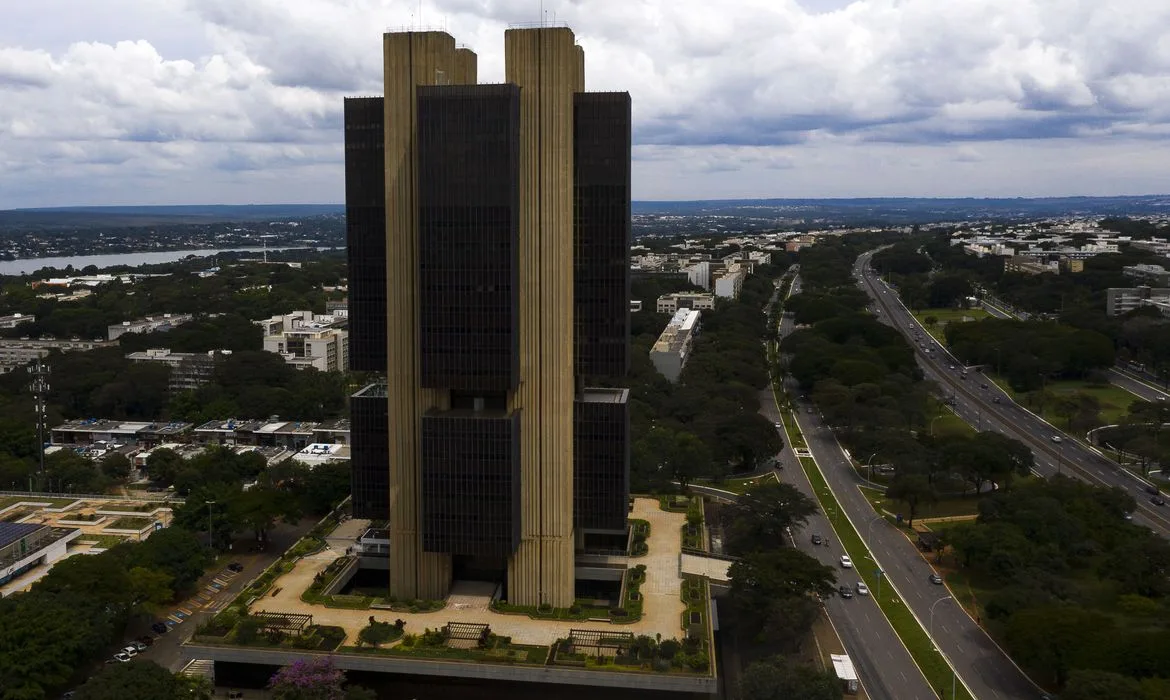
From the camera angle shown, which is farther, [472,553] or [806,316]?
[806,316]

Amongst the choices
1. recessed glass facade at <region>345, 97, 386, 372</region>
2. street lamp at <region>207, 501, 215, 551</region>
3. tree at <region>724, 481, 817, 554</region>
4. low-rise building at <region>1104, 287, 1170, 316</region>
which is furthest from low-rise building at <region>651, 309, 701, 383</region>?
low-rise building at <region>1104, 287, 1170, 316</region>

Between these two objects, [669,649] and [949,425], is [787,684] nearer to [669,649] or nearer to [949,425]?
[669,649]

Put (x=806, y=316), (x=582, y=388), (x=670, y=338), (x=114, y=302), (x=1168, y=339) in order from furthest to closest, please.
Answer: (x=114, y=302) → (x=806, y=316) → (x=670, y=338) → (x=1168, y=339) → (x=582, y=388)

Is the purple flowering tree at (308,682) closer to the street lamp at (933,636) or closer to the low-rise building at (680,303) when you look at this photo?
the street lamp at (933,636)

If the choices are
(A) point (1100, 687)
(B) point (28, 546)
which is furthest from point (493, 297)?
(B) point (28, 546)

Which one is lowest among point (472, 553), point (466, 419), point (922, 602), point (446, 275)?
point (922, 602)

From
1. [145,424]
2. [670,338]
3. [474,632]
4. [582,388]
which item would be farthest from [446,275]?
[670,338]

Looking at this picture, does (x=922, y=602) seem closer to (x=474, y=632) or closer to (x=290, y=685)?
(x=474, y=632)

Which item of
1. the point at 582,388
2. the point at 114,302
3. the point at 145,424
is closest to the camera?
the point at 582,388

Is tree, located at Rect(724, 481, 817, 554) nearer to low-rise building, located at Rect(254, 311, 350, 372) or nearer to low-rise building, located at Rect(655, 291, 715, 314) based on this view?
low-rise building, located at Rect(254, 311, 350, 372)
